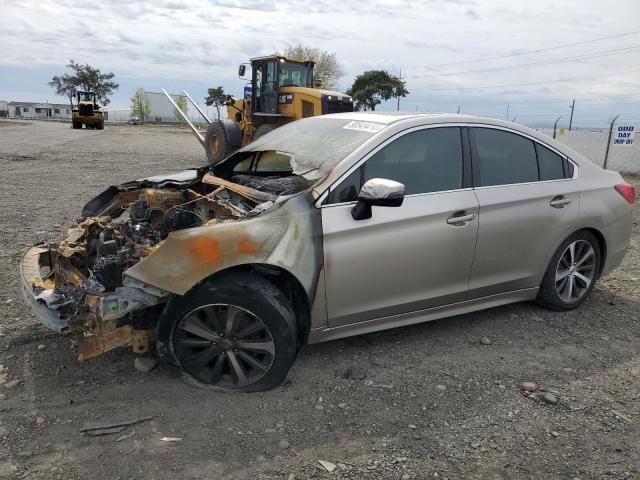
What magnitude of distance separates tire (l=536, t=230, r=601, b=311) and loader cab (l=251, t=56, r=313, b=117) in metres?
11.0

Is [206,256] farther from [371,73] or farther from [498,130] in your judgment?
A: [371,73]

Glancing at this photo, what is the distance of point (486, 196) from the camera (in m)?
3.91

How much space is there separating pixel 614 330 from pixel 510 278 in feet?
3.40

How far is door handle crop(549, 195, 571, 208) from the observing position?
424cm

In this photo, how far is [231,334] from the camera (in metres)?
3.16

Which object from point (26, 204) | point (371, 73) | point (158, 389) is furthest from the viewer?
point (371, 73)

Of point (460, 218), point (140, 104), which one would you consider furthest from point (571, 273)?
point (140, 104)

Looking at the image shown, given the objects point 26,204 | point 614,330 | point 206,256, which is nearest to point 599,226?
point 614,330

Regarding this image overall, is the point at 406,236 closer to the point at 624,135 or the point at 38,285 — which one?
the point at 38,285

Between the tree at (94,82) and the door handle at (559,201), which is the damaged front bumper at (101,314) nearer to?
the door handle at (559,201)

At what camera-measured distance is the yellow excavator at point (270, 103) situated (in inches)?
544

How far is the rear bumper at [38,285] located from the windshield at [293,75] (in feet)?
38.3

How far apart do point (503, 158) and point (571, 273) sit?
1.24 meters

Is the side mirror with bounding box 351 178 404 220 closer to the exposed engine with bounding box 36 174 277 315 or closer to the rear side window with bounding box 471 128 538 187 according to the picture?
the exposed engine with bounding box 36 174 277 315
